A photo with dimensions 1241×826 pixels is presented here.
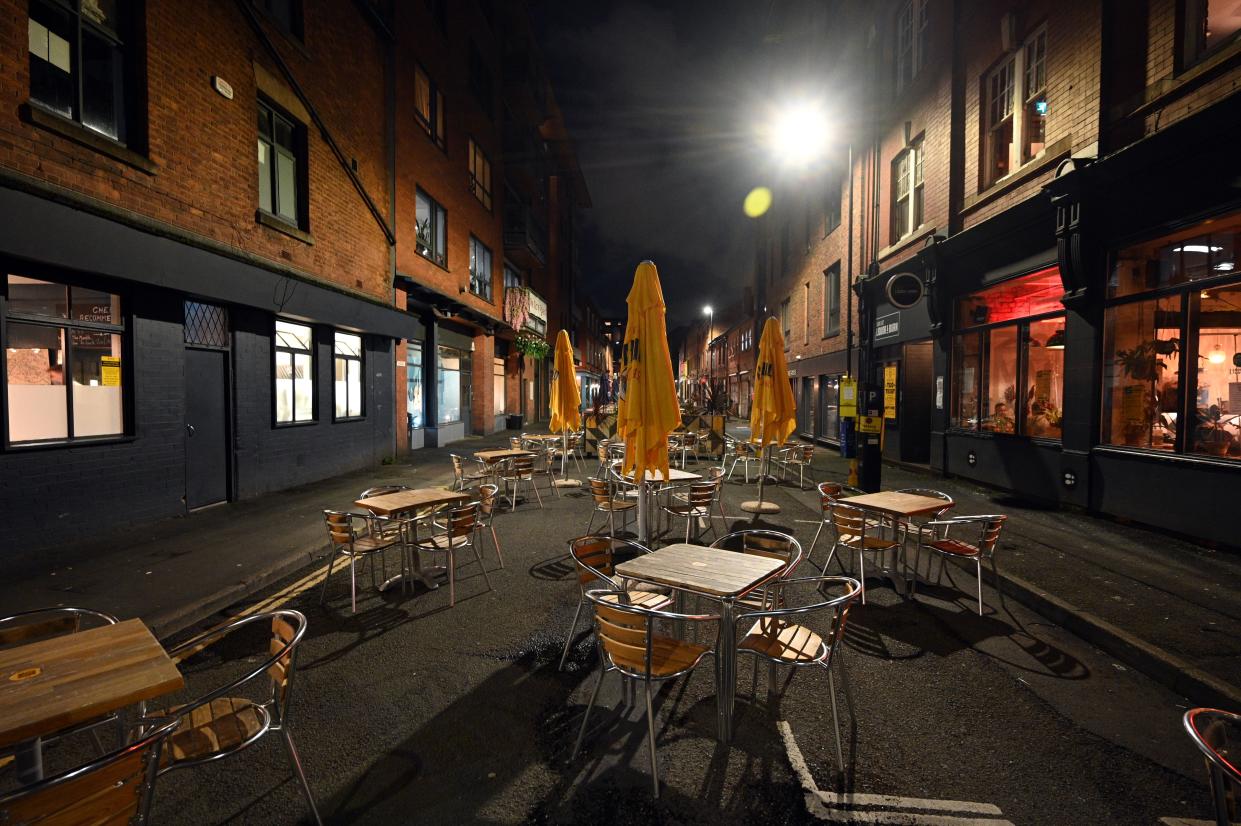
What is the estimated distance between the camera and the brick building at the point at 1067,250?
6867 mm

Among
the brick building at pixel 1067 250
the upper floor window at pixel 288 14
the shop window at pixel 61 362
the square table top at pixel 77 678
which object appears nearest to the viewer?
the square table top at pixel 77 678

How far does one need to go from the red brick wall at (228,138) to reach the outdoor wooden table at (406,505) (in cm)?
550

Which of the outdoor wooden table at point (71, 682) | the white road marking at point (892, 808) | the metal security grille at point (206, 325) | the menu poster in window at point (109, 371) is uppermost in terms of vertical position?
the metal security grille at point (206, 325)

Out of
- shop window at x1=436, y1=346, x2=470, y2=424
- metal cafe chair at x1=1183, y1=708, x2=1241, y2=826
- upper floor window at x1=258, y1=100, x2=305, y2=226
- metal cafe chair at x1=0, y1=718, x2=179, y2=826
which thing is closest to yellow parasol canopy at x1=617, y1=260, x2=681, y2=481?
metal cafe chair at x1=1183, y1=708, x2=1241, y2=826

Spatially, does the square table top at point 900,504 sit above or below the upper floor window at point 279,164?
below

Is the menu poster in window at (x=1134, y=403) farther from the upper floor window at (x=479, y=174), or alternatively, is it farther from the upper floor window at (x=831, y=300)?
the upper floor window at (x=479, y=174)

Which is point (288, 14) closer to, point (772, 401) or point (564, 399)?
point (564, 399)

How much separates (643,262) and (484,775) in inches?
201

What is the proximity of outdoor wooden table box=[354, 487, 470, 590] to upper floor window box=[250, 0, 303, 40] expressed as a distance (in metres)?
10.1

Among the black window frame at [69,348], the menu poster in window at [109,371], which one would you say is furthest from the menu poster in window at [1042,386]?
the menu poster in window at [109,371]

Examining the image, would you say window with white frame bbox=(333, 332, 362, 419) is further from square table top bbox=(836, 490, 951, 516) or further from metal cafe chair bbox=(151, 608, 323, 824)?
square table top bbox=(836, 490, 951, 516)

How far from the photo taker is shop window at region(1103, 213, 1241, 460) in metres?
6.75

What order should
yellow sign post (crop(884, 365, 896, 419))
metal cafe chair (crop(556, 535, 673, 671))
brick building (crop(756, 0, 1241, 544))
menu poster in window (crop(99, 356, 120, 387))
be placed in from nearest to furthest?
metal cafe chair (crop(556, 535, 673, 671)) < brick building (crop(756, 0, 1241, 544)) < menu poster in window (crop(99, 356, 120, 387)) < yellow sign post (crop(884, 365, 896, 419))

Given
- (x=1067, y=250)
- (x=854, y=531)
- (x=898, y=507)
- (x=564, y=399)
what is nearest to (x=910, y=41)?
(x=1067, y=250)
